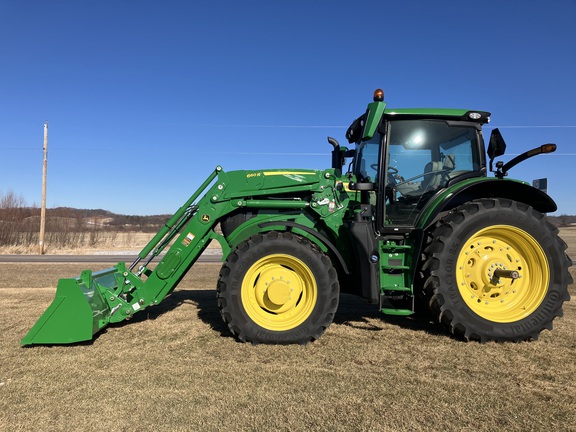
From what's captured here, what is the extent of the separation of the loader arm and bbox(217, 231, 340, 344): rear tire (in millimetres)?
576

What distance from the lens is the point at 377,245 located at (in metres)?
4.15

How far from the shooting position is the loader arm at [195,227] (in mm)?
4152

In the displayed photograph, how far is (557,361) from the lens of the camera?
3342 millimetres

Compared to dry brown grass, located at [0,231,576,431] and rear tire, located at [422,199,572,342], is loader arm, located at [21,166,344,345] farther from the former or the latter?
rear tire, located at [422,199,572,342]

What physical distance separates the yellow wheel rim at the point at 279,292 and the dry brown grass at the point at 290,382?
339 mm

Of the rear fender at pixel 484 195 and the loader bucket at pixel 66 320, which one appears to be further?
the rear fender at pixel 484 195

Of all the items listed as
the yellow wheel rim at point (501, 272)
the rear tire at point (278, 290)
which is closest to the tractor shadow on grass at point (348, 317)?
the rear tire at point (278, 290)

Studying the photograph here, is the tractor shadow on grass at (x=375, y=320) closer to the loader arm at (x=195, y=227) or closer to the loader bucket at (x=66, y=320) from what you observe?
the loader arm at (x=195, y=227)

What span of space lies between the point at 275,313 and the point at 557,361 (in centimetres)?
263

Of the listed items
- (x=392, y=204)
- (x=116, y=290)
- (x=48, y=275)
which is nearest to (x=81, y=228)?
(x=48, y=275)

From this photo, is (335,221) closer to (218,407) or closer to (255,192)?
(255,192)

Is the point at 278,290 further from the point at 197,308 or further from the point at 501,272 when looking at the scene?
the point at 501,272

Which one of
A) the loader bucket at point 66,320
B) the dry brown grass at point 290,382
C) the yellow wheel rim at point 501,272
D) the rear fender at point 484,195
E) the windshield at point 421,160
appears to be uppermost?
the windshield at point 421,160

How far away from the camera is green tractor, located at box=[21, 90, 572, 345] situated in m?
3.88
